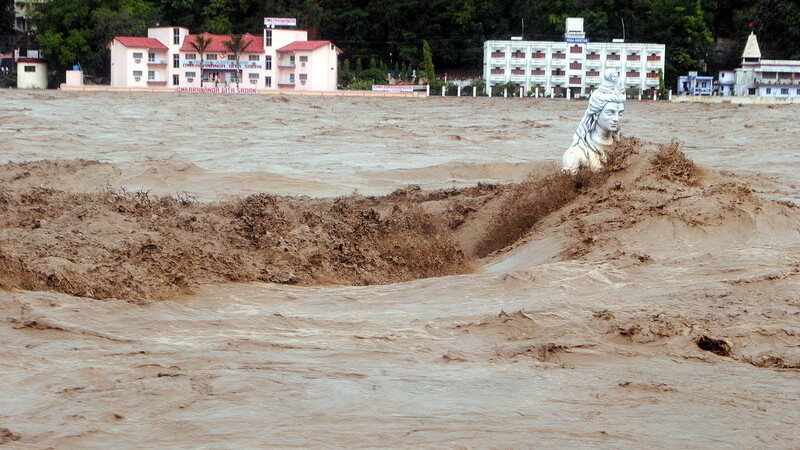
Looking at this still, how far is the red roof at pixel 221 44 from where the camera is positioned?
76.7 meters

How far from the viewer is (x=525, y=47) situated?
78.6m

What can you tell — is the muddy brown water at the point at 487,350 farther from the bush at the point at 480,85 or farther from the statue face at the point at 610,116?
the bush at the point at 480,85

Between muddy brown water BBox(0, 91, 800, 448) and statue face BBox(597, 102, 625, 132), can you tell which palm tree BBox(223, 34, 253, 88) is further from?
muddy brown water BBox(0, 91, 800, 448)

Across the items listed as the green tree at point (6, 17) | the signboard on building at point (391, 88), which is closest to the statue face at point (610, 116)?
the signboard on building at point (391, 88)

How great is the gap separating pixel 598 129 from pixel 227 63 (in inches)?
2535

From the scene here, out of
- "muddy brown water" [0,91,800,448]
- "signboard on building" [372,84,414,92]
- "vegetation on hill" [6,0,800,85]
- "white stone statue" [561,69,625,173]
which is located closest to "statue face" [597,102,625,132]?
"white stone statue" [561,69,625,173]

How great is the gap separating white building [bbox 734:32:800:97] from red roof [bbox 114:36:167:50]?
3804 centimetres

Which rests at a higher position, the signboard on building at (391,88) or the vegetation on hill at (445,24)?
the vegetation on hill at (445,24)

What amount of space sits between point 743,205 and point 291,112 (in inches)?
1517

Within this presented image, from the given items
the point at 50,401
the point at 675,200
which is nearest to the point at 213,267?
the point at 50,401

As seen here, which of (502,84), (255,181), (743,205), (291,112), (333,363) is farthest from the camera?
(502,84)

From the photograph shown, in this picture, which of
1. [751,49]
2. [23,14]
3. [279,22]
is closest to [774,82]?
[751,49]

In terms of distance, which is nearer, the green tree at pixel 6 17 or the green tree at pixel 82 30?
the green tree at pixel 82 30

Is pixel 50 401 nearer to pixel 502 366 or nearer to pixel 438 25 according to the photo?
pixel 502 366
